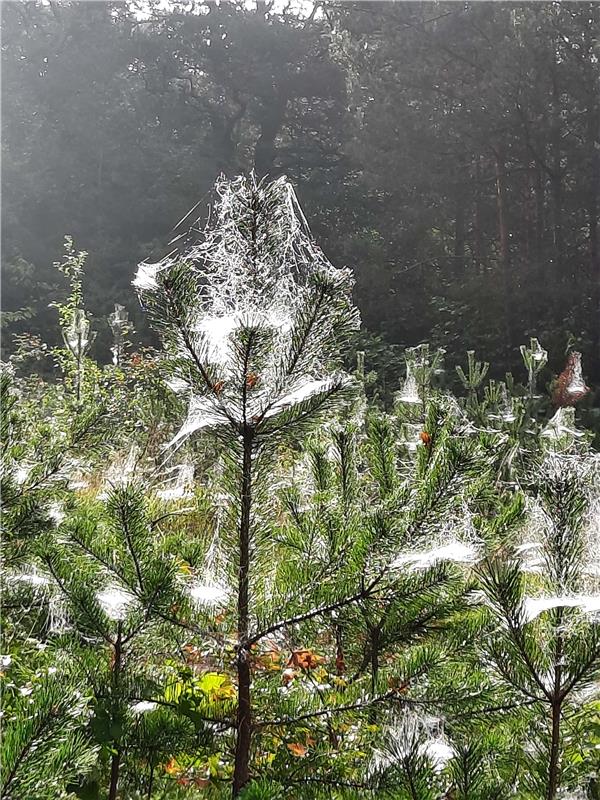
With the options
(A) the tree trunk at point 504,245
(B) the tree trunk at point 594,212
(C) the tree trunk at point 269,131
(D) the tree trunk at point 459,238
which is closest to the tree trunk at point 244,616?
(B) the tree trunk at point 594,212

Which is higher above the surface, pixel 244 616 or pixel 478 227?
pixel 478 227

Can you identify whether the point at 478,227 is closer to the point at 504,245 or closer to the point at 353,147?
the point at 504,245

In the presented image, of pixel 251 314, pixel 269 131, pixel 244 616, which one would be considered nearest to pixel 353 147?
pixel 269 131

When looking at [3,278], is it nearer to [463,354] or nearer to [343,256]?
[343,256]

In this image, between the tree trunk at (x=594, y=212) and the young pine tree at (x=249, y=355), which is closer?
the young pine tree at (x=249, y=355)

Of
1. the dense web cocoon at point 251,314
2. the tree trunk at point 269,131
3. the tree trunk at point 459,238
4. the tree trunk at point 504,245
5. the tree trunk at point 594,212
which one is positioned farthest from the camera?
the tree trunk at point 269,131

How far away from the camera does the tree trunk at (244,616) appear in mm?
1115

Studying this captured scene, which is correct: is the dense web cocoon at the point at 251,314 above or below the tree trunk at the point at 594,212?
below

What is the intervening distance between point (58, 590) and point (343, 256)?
11577 mm

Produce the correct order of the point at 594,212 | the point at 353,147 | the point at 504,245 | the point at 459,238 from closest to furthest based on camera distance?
the point at 594,212, the point at 504,245, the point at 353,147, the point at 459,238

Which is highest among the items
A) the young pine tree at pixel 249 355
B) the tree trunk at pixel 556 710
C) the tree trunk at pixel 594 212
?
the tree trunk at pixel 594 212

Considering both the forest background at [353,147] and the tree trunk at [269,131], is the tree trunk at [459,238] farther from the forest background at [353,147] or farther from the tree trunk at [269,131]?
the tree trunk at [269,131]

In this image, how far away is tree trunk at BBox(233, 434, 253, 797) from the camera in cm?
112

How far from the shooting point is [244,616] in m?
1.11
